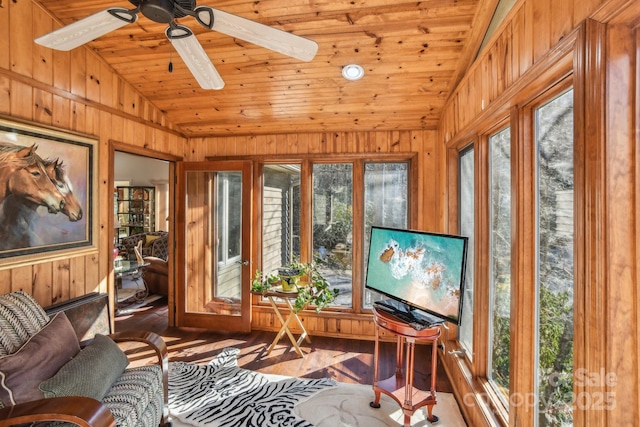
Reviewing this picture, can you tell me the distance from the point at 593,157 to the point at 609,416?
2.75 ft

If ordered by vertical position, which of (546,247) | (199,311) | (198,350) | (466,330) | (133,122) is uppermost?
(133,122)

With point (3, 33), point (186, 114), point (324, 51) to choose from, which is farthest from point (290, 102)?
point (3, 33)

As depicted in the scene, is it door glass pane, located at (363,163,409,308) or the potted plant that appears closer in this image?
the potted plant

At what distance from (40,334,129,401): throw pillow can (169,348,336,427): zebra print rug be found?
2.27ft

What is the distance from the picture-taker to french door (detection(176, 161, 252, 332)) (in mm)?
3705

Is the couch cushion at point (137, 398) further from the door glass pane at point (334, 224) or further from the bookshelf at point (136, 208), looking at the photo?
the bookshelf at point (136, 208)

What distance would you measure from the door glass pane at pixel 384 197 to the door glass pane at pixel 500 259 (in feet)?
4.57

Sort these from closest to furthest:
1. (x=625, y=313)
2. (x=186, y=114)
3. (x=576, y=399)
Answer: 1. (x=625, y=313)
2. (x=576, y=399)
3. (x=186, y=114)

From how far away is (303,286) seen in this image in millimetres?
3264

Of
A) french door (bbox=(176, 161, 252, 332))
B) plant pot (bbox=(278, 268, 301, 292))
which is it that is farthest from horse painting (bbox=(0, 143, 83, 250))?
plant pot (bbox=(278, 268, 301, 292))

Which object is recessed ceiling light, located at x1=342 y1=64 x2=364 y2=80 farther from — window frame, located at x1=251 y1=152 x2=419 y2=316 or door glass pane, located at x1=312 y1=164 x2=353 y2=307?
door glass pane, located at x1=312 y1=164 x2=353 y2=307

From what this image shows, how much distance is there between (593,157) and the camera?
3.23 ft

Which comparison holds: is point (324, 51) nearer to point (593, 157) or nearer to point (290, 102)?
point (290, 102)

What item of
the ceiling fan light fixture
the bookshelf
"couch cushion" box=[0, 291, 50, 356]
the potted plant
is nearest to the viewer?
the ceiling fan light fixture
